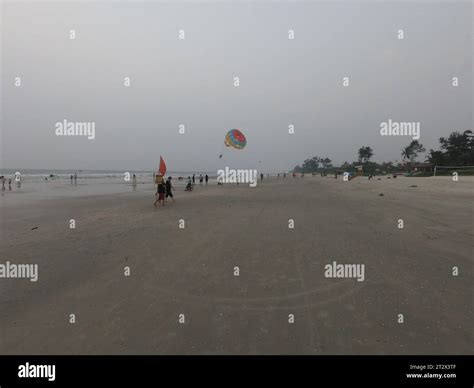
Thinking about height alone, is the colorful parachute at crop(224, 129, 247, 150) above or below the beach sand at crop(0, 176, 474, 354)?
above

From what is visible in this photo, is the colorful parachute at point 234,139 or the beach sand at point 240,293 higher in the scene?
the colorful parachute at point 234,139

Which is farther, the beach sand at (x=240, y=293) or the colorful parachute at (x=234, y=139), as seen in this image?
the colorful parachute at (x=234, y=139)

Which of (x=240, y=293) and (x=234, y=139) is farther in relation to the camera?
(x=234, y=139)

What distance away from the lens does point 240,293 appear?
14.8 feet

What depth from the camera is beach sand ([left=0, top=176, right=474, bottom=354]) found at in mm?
3256

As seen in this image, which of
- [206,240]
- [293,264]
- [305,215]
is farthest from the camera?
[305,215]

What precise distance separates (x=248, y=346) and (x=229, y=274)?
2.27 m

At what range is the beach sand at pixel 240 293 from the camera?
3256 mm

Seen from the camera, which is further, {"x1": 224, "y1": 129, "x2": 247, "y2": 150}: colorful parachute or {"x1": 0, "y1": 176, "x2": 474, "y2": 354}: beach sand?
{"x1": 224, "y1": 129, "x2": 247, "y2": 150}: colorful parachute

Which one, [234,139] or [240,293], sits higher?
[234,139]
